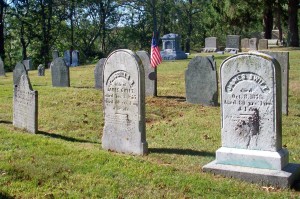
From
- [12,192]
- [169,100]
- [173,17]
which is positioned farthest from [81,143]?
[173,17]

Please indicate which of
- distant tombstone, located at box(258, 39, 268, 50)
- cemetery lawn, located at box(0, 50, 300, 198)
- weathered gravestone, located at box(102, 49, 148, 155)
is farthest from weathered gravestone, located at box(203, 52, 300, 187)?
distant tombstone, located at box(258, 39, 268, 50)

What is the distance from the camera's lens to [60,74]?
16.6m

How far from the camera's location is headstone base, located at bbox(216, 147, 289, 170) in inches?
247

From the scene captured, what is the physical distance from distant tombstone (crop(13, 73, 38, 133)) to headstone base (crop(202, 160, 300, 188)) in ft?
14.4

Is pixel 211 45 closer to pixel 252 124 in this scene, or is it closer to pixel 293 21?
pixel 293 21

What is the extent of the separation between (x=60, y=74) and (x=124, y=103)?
9097 millimetres

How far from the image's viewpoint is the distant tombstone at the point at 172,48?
91.7ft

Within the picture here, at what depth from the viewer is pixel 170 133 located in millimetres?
9703

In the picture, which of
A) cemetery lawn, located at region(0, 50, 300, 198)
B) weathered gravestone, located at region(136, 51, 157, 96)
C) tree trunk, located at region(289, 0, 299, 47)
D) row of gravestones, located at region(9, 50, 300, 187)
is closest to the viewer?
cemetery lawn, located at region(0, 50, 300, 198)

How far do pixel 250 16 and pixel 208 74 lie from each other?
2546 cm

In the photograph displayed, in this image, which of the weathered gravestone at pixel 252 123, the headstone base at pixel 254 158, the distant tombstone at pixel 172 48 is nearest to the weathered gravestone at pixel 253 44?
the distant tombstone at pixel 172 48

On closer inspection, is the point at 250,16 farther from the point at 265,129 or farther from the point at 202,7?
the point at 265,129

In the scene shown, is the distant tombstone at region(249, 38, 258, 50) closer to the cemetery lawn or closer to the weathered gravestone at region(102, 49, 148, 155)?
the cemetery lawn

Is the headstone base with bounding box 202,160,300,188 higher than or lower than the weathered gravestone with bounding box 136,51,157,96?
lower
